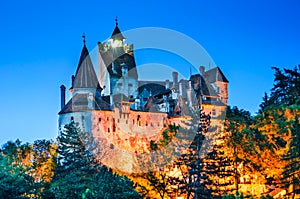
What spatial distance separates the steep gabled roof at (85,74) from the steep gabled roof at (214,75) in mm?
16548

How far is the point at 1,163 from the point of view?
2856 cm

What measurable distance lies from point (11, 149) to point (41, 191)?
1876cm

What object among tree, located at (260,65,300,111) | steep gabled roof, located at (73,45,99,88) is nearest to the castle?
steep gabled roof, located at (73,45,99,88)

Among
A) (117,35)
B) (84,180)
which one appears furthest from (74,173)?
(117,35)

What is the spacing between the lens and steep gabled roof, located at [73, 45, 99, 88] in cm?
5312

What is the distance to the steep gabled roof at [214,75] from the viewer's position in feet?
212

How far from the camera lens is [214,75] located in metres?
65.1

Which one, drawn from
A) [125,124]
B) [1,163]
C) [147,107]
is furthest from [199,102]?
[1,163]

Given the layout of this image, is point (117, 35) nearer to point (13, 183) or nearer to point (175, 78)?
point (175, 78)

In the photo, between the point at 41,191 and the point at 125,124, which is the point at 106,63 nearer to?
the point at 125,124

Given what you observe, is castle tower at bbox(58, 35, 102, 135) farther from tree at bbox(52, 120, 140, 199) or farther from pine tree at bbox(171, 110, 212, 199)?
pine tree at bbox(171, 110, 212, 199)

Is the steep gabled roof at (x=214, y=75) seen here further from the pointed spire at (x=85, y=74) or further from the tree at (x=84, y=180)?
the tree at (x=84, y=180)

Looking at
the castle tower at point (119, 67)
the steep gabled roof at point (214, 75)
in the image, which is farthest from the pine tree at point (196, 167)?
the steep gabled roof at point (214, 75)

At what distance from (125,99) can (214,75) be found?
14831 mm
